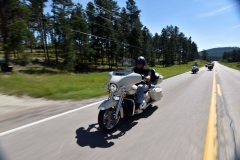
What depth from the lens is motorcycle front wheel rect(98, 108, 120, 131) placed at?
13.2 feet

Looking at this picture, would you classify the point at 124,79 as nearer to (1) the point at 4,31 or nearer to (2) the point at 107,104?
(2) the point at 107,104

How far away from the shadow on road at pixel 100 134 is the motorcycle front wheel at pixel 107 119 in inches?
4.9

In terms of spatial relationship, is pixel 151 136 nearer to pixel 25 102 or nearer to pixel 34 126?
pixel 34 126

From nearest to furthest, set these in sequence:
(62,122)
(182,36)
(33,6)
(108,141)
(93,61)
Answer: (108,141), (62,122), (33,6), (93,61), (182,36)

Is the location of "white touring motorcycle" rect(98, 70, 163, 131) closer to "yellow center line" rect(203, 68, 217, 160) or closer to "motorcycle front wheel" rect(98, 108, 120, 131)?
"motorcycle front wheel" rect(98, 108, 120, 131)

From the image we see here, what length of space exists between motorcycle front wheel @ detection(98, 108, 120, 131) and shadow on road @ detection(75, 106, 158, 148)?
0.12 meters

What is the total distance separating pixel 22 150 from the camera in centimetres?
321

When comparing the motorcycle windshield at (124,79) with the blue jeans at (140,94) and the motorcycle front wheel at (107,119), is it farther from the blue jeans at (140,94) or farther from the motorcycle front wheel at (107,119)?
the motorcycle front wheel at (107,119)

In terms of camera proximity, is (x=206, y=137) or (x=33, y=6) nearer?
(x=206, y=137)

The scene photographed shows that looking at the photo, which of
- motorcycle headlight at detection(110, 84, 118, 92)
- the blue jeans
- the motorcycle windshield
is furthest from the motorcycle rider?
motorcycle headlight at detection(110, 84, 118, 92)

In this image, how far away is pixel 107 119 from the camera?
13.6ft

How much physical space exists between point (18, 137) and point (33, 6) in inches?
1476

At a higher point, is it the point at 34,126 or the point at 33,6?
the point at 33,6

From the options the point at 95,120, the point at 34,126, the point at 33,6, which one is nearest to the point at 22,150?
the point at 34,126
